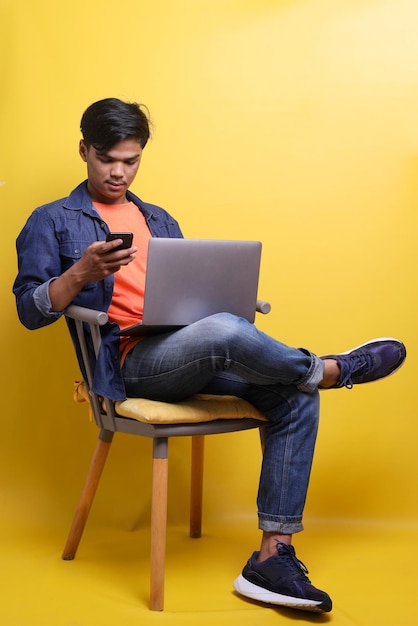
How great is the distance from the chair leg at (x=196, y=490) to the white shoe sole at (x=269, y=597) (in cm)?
51

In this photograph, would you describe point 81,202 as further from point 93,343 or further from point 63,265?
point 93,343

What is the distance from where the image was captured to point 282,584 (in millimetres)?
2092

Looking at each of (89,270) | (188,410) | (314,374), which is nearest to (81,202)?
(89,270)

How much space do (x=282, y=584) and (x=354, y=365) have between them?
1.77 feet

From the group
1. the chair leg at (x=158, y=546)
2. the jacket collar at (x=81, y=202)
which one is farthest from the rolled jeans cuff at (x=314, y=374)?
the jacket collar at (x=81, y=202)

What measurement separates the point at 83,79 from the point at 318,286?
0.98 m

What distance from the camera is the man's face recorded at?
2.36 meters

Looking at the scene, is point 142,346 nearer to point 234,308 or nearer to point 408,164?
point 234,308

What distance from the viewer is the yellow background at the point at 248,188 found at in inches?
111

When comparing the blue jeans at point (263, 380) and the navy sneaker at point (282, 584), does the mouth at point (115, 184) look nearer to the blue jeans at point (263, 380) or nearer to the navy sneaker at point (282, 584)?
the blue jeans at point (263, 380)

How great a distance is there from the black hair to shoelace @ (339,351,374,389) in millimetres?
790

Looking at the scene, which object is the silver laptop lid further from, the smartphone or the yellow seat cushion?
the yellow seat cushion

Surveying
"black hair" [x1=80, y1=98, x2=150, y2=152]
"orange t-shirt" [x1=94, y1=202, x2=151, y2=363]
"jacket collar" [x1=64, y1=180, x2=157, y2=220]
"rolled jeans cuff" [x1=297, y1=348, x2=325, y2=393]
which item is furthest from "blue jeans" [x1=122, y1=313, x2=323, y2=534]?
"black hair" [x1=80, y1=98, x2=150, y2=152]

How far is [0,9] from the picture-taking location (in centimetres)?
279
